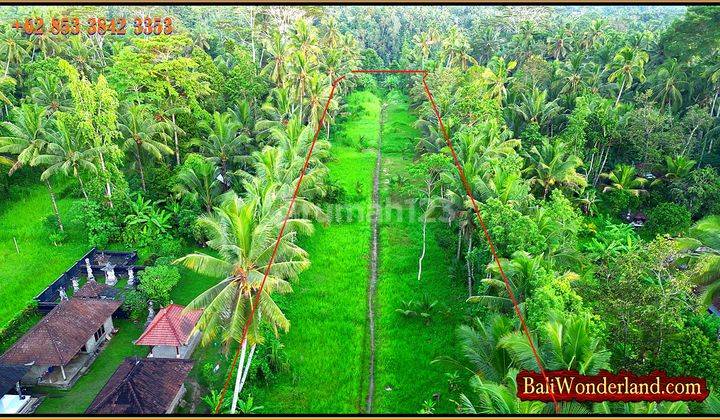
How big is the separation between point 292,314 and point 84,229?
43.3 feet

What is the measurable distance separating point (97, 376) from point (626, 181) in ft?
87.4

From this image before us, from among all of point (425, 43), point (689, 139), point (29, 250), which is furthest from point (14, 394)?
point (425, 43)

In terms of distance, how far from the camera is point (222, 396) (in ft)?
49.2

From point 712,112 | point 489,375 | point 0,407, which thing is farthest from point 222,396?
Answer: point 712,112

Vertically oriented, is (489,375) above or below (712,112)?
below

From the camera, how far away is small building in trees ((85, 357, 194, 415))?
531 inches

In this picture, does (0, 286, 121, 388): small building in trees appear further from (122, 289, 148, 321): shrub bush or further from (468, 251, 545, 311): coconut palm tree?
(468, 251, 545, 311): coconut palm tree

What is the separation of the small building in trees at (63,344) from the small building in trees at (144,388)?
7.09 ft

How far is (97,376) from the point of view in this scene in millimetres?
16359

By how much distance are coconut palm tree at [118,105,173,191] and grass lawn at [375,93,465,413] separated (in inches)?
490

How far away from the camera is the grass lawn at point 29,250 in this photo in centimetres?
2038

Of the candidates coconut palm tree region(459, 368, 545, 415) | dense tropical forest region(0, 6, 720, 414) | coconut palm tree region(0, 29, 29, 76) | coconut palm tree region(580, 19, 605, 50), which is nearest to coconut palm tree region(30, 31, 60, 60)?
dense tropical forest region(0, 6, 720, 414)

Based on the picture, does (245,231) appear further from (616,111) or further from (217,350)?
(616,111)

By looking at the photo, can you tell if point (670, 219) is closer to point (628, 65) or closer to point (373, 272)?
point (628, 65)
